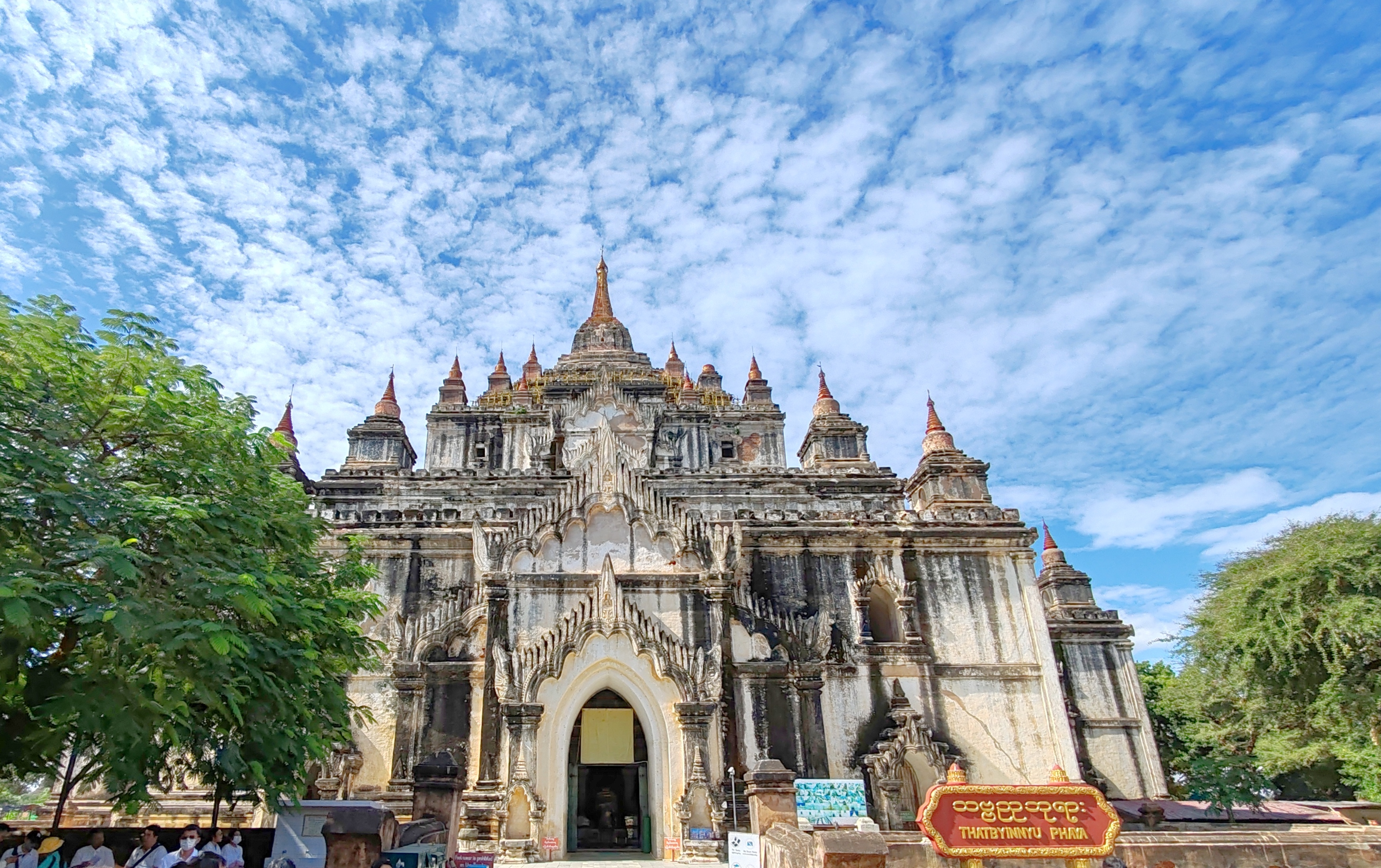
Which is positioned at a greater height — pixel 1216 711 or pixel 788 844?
pixel 1216 711

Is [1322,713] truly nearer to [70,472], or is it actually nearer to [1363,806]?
[1363,806]

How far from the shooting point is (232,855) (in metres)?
12.2

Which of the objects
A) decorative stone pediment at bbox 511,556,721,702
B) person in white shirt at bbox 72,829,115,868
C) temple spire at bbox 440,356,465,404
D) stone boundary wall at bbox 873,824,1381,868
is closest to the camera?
person in white shirt at bbox 72,829,115,868

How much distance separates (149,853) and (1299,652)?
24.7 meters

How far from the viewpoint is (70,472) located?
10703mm

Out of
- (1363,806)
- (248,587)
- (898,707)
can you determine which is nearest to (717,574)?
(898,707)

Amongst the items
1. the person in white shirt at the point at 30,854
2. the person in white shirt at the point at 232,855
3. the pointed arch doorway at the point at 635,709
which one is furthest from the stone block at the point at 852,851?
the person in white shirt at the point at 30,854

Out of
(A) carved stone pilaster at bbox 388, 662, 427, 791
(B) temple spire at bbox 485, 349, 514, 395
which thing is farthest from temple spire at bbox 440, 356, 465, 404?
(A) carved stone pilaster at bbox 388, 662, 427, 791

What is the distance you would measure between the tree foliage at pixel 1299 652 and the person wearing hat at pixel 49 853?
2408 cm

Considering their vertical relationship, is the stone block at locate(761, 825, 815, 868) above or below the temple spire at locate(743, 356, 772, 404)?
below

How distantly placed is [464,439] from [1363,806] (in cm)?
3266

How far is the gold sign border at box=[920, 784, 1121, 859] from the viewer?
1105 centimetres

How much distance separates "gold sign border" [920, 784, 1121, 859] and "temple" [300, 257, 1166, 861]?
828 centimetres

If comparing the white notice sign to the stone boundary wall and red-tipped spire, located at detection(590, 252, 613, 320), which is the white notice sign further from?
red-tipped spire, located at detection(590, 252, 613, 320)
